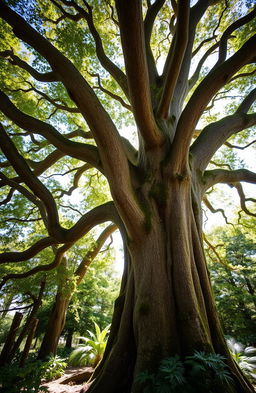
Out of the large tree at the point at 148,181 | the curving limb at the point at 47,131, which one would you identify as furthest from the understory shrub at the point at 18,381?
the curving limb at the point at 47,131

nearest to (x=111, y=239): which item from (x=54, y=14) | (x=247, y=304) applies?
(x=54, y=14)

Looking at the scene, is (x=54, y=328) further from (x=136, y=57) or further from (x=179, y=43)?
(x=179, y=43)

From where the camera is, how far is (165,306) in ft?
7.63

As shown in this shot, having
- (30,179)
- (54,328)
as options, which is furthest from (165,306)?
(54,328)

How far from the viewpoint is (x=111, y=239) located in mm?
6949

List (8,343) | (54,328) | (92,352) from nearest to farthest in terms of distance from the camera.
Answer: (8,343), (54,328), (92,352)

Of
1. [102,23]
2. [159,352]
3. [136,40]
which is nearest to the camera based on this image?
[136,40]

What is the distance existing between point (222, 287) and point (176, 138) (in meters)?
13.7

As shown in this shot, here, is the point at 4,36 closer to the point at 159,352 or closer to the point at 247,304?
the point at 159,352

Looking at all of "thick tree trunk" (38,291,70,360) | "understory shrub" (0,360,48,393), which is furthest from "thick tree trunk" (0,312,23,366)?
"thick tree trunk" (38,291,70,360)

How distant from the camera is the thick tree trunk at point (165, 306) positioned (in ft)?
6.89

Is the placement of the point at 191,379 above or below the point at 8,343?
above

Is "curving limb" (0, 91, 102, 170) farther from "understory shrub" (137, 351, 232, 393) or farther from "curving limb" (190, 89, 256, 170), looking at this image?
"understory shrub" (137, 351, 232, 393)

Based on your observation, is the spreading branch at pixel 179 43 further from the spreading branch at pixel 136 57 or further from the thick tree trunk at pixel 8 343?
the thick tree trunk at pixel 8 343
